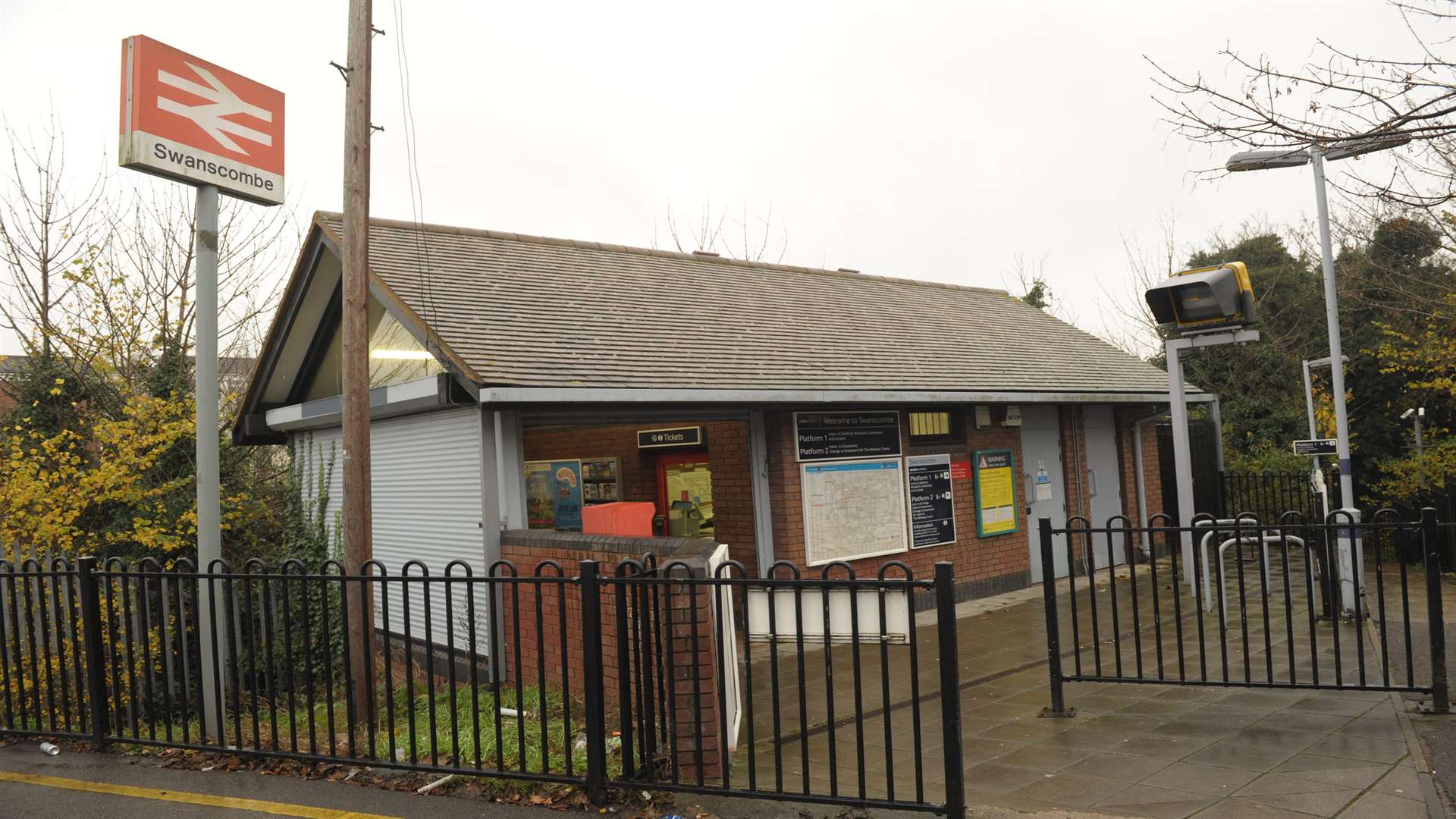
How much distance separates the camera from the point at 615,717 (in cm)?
651

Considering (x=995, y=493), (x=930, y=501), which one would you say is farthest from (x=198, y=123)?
(x=995, y=493)

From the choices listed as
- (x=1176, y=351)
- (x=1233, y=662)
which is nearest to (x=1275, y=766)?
(x=1233, y=662)

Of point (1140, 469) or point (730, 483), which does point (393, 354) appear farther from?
point (1140, 469)

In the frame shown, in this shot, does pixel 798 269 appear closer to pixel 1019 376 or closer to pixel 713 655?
pixel 1019 376

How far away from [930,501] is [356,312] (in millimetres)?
7283

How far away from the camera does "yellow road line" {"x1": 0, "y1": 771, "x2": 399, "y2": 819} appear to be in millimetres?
4918

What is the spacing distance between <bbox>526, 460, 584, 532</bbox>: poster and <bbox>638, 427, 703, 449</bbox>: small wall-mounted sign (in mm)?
1791

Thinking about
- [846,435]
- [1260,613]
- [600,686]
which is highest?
[846,435]

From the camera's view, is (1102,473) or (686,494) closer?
(686,494)

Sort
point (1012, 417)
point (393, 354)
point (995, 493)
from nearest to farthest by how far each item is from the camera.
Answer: point (393, 354)
point (995, 493)
point (1012, 417)

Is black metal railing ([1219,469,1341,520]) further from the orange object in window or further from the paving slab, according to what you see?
the orange object in window

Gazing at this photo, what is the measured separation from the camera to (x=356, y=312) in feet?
24.6

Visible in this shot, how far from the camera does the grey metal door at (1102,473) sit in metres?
14.6

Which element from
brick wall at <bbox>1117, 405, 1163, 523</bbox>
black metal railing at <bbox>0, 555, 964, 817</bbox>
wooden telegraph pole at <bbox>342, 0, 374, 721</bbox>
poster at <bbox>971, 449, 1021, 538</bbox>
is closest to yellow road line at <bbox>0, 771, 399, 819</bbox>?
black metal railing at <bbox>0, 555, 964, 817</bbox>
